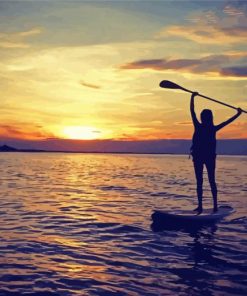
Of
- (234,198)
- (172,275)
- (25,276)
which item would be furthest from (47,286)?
(234,198)

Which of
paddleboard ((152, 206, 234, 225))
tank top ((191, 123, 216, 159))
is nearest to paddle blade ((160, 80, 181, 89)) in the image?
tank top ((191, 123, 216, 159))

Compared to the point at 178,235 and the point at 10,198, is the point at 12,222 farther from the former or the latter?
the point at 10,198

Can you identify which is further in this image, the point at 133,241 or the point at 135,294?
the point at 133,241

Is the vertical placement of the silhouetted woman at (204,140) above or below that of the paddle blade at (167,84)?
below

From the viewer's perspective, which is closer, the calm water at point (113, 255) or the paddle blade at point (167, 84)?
the calm water at point (113, 255)

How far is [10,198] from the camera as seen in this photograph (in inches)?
786

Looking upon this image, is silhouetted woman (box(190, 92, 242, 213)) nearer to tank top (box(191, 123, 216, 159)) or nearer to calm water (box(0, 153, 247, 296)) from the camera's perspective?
tank top (box(191, 123, 216, 159))

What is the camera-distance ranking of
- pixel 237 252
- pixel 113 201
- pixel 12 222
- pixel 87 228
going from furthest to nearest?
1. pixel 113 201
2. pixel 12 222
3. pixel 87 228
4. pixel 237 252

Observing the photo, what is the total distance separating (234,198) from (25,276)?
1657 cm

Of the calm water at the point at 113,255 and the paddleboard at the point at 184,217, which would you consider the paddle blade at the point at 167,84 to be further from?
the calm water at the point at 113,255

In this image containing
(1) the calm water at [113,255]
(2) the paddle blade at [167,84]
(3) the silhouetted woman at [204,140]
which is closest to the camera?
(1) the calm water at [113,255]

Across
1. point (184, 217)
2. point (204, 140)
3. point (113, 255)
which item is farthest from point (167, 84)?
point (113, 255)

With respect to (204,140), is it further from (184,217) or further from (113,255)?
(113,255)

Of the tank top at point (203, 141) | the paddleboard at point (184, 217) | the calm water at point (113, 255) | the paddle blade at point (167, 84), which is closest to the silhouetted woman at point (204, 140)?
the tank top at point (203, 141)
